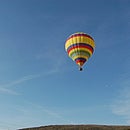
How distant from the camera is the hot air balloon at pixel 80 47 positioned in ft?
232

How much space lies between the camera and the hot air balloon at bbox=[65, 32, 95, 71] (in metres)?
70.6

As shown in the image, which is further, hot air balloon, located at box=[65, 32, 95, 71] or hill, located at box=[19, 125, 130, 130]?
hill, located at box=[19, 125, 130, 130]

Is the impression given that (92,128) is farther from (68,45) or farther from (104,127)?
(68,45)

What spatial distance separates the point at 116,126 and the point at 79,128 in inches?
468

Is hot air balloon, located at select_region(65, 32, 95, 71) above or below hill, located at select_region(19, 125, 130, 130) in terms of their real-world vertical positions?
above

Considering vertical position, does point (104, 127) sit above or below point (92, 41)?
below

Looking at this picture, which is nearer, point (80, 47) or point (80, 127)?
point (80, 47)

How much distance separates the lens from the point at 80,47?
70.6 m

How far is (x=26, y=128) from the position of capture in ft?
354

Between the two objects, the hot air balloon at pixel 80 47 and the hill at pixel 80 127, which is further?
the hill at pixel 80 127

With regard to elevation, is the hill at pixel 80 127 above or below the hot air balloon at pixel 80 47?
below

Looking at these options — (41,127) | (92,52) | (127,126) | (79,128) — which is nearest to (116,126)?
(127,126)

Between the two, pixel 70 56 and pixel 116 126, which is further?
pixel 116 126

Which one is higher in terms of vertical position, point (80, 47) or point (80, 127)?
point (80, 47)
